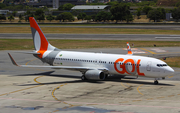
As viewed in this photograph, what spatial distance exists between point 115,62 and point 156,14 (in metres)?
157

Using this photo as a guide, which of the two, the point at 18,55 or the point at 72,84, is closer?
the point at 72,84

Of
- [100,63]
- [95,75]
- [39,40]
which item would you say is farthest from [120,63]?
[39,40]

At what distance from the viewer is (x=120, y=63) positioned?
42.0m

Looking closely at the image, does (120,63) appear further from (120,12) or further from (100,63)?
(120,12)

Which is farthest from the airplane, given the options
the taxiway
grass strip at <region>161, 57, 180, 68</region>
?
grass strip at <region>161, 57, 180, 68</region>

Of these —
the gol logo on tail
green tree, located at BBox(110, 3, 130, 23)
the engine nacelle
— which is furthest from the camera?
green tree, located at BBox(110, 3, 130, 23)

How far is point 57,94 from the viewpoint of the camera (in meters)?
35.2

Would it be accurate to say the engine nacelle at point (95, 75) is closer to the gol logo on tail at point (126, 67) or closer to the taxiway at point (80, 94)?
the taxiway at point (80, 94)

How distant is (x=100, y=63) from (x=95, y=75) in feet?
9.71

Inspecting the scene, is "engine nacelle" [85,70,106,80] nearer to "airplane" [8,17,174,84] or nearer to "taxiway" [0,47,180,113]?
"airplane" [8,17,174,84]

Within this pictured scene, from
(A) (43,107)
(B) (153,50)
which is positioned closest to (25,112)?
(A) (43,107)

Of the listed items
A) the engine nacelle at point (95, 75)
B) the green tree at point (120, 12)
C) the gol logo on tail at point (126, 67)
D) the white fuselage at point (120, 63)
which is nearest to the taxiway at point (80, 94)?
the engine nacelle at point (95, 75)

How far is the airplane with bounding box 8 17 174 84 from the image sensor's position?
131ft

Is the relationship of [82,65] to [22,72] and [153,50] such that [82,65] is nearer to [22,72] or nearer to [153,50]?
[22,72]
